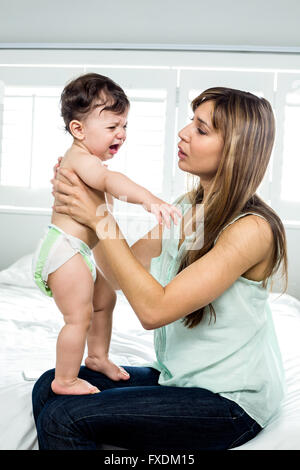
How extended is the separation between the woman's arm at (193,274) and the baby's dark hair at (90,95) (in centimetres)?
41

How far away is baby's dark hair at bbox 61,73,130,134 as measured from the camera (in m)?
1.30

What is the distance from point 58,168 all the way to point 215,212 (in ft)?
1.39

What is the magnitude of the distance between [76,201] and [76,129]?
0.83ft

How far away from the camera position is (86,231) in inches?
49.5

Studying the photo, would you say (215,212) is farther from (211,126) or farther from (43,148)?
(43,148)

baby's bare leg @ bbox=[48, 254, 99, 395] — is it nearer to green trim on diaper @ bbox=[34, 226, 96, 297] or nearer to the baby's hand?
green trim on diaper @ bbox=[34, 226, 96, 297]

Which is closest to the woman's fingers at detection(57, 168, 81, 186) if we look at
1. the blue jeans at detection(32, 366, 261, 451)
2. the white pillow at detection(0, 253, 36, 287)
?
the blue jeans at detection(32, 366, 261, 451)

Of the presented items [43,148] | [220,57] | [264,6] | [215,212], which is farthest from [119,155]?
[215,212]

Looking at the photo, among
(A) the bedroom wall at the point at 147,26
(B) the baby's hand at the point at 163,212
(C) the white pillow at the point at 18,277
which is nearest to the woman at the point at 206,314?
(B) the baby's hand at the point at 163,212

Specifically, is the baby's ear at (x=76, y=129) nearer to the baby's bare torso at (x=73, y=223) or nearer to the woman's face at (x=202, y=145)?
the baby's bare torso at (x=73, y=223)

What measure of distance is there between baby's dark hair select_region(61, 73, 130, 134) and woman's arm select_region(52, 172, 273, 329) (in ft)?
1.35

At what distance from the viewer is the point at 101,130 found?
51.8 inches

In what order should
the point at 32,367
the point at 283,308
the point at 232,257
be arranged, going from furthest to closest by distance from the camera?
the point at 283,308, the point at 32,367, the point at 232,257

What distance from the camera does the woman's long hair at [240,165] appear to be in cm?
114
